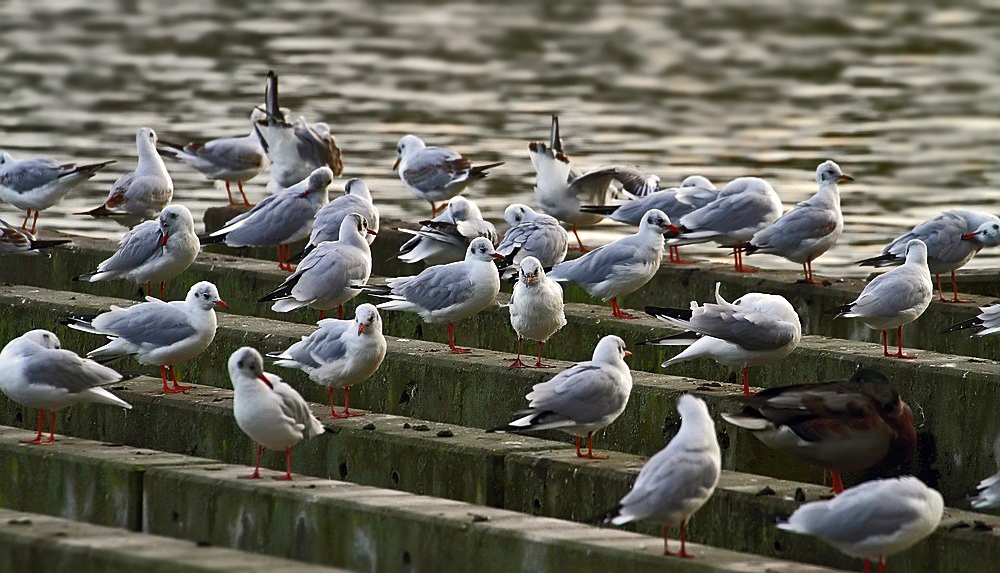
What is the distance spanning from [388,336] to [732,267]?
307cm

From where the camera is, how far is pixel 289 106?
27.4 meters

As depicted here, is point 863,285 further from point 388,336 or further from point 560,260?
point 388,336

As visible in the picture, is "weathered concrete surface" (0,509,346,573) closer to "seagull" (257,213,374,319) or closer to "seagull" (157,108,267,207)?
"seagull" (257,213,374,319)

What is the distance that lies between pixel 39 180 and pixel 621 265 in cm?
541

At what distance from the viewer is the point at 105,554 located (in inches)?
324

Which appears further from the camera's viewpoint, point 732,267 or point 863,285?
point 732,267

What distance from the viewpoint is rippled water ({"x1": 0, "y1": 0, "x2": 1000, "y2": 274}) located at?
23016 mm

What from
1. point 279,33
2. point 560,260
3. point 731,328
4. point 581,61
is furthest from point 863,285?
point 279,33

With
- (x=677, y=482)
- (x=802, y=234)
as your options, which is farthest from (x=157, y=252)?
(x=677, y=482)

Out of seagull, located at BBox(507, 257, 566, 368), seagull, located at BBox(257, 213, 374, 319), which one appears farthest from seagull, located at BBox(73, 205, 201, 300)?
seagull, located at BBox(507, 257, 566, 368)

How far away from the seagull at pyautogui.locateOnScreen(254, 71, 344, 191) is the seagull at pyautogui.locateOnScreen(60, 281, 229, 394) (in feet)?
20.9

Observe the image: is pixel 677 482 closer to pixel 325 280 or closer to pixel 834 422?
pixel 834 422

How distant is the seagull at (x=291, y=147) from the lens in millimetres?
17812

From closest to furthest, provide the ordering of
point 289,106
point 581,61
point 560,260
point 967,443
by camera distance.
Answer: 1. point 967,443
2. point 560,260
3. point 289,106
4. point 581,61
